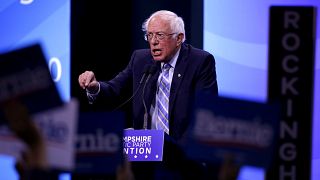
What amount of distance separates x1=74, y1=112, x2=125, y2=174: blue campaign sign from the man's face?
1.72 meters

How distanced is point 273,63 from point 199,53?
1804 mm

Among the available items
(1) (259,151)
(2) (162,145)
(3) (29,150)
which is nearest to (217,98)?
(1) (259,151)

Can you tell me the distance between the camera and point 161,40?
4.32m

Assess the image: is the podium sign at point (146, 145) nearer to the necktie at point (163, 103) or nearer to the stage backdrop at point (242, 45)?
the necktie at point (163, 103)

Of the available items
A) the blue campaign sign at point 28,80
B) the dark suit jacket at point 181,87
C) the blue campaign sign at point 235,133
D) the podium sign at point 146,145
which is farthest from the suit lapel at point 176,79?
the blue campaign sign at point 28,80

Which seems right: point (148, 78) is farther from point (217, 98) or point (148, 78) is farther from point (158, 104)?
point (217, 98)

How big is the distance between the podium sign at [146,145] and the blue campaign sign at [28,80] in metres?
1.49

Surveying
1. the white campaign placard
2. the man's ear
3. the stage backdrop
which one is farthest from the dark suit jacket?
the white campaign placard

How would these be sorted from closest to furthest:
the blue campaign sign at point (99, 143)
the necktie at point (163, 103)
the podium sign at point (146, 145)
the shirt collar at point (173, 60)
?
the blue campaign sign at point (99, 143), the podium sign at point (146, 145), the necktie at point (163, 103), the shirt collar at point (173, 60)

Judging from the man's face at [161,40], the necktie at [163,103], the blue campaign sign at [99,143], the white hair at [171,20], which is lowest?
the necktie at [163,103]

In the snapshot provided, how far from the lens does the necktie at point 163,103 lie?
4.12 m

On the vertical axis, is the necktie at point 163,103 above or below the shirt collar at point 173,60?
below

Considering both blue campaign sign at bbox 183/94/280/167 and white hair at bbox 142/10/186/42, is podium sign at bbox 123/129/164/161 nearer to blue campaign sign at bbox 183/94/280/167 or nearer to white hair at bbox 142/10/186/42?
white hair at bbox 142/10/186/42

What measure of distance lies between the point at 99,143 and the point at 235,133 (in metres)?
0.42
